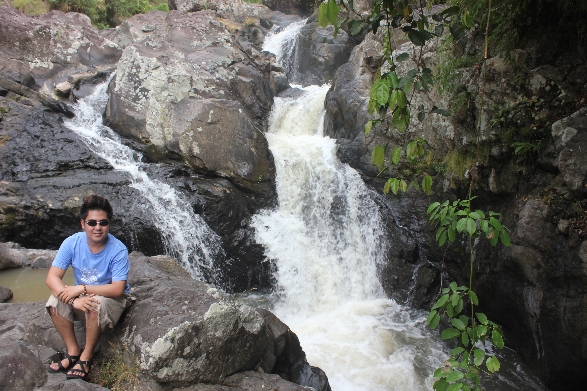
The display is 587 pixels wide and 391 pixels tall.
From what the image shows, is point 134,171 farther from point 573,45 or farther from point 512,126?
point 573,45

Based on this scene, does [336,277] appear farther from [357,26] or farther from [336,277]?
[357,26]

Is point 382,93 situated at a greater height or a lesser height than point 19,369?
greater

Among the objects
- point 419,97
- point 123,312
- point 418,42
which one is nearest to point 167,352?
point 123,312

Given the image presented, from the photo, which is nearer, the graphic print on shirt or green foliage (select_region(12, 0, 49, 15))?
the graphic print on shirt

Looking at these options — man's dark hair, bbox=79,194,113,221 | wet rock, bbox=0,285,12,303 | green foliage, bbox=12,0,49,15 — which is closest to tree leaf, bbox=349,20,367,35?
man's dark hair, bbox=79,194,113,221

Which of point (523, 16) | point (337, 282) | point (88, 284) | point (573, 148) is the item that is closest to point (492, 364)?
point (88, 284)

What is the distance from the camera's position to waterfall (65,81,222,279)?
753 cm

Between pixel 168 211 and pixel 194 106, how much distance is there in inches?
113

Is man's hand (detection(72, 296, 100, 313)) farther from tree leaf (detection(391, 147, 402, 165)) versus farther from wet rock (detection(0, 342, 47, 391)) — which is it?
tree leaf (detection(391, 147, 402, 165))

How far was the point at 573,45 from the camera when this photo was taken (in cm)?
504

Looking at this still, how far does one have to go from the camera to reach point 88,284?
3.21 metres

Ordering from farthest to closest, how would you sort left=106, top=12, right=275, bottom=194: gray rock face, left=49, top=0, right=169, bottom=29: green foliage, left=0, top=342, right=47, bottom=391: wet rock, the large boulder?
1. left=49, top=0, right=169, bottom=29: green foliage
2. left=106, top=12, right=275, bottom=194: gray rock face
3. the large boulder
4. left=0, top=342, right=47, bottom=391: wet rock

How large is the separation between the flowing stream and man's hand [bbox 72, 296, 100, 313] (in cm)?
367

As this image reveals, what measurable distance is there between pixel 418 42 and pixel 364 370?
16.3 ft
